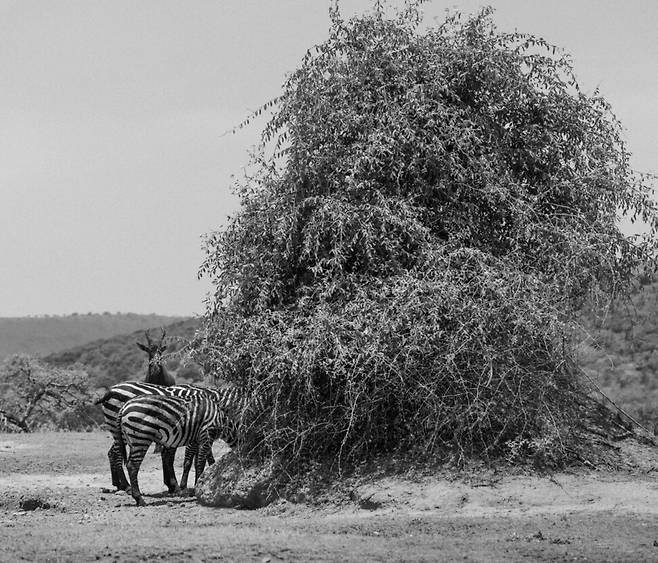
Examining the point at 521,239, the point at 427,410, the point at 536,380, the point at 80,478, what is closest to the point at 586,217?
the point at 521,239

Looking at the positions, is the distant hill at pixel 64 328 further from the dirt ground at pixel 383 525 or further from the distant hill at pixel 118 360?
the dirt ground at pixel 383 525

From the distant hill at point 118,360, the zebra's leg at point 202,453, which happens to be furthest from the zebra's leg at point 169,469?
the distant hill at point 118,360

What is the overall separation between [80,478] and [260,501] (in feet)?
15.3

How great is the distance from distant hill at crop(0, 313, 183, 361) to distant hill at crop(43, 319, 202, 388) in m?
38.1

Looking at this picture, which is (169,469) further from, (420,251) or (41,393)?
(41,393)

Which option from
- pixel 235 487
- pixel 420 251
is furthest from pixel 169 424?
pixel 420 251

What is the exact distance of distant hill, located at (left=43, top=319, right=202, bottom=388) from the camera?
44.8 m

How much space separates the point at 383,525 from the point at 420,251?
370 cm

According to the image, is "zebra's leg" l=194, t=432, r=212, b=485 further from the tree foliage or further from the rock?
the tree foliage

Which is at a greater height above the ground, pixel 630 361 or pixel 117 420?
pixel 630 361

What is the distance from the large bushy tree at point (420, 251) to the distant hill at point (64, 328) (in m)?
92.8

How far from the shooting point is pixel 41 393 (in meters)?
32.6

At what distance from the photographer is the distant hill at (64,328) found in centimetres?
10694

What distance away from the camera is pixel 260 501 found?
12.7 metres
